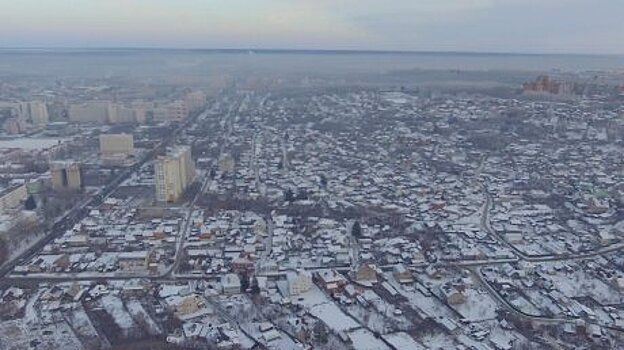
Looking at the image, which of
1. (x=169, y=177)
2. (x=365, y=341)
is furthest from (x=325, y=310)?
(x=169, y=177)

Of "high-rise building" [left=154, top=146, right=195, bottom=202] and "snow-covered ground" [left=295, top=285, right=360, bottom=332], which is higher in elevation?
"high-rise building" [left=154, top=146, right=195, bottom=202]

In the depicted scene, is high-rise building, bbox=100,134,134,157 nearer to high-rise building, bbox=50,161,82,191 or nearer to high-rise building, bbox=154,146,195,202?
high-rise building, bbox=50,161,82,191

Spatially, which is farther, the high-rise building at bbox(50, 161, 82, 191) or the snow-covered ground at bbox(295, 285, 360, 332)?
the high-rise building at bbox(50, 161, 82, 191)

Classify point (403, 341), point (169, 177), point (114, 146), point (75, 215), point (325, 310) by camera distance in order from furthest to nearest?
1. point (114, 146)
2. point (169, 177)
3. point (75, 215)
4. point (325, 310)
5. point (403, 341)

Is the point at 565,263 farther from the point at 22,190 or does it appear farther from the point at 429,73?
the point at 429,73

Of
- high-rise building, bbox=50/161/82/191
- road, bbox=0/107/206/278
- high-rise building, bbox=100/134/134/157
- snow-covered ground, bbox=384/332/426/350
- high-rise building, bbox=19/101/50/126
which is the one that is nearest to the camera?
snow-covered ground, bbox=384/332/426/350

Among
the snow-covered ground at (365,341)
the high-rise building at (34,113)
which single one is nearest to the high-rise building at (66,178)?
the snow-covered ground at (365,341)

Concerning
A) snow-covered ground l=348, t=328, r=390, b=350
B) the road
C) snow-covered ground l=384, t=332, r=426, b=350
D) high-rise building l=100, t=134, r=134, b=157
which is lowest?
the road

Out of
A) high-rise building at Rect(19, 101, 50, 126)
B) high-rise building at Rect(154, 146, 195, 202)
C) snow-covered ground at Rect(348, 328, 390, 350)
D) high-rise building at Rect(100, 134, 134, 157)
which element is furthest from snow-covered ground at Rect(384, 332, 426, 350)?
high-rise building at Rect(19, 101, 50, 126)

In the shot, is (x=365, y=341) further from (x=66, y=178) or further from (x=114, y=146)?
(x=114, y=146)

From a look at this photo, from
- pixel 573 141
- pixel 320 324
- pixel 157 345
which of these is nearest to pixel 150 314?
pixel 157 345

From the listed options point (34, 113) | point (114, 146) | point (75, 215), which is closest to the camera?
point (75, 215)
